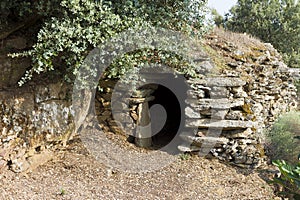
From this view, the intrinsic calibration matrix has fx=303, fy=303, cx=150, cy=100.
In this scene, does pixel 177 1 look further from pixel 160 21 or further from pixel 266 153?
pixel 266 153

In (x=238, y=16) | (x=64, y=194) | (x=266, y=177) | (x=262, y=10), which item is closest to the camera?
(x=64, y=194)

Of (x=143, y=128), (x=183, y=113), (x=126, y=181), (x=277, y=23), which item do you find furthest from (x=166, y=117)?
(x=277, y=23)

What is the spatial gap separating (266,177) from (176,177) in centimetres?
164

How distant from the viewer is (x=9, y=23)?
12.7ft

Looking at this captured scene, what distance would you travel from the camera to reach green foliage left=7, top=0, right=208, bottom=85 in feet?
10.6

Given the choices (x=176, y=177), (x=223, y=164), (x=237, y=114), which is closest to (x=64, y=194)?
(x=176, y=177)

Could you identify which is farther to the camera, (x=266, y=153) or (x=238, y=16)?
(x=238, y=16)

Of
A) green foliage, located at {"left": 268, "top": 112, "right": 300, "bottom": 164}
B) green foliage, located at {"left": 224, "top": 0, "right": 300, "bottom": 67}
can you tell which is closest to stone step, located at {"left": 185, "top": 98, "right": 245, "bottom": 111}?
→ green foliage, located at {"left": 268, "top": 112, "right": 300, "bottom": 164}

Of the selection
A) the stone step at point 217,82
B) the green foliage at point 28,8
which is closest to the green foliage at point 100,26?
the green foliage at point 28,8

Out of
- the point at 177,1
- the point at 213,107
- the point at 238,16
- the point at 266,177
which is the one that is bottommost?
the point at 266,177

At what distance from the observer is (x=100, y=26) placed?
3.38 meters

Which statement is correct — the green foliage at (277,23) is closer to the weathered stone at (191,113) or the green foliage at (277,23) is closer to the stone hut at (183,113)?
the stone hut at (183,113)

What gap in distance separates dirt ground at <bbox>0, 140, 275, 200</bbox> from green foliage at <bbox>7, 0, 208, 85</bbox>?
1.21m

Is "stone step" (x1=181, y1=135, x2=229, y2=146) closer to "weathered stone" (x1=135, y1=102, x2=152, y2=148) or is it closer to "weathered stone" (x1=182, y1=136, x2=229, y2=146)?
"weathered stone" (x1=182, y1=136, x2=229, y2=146)
